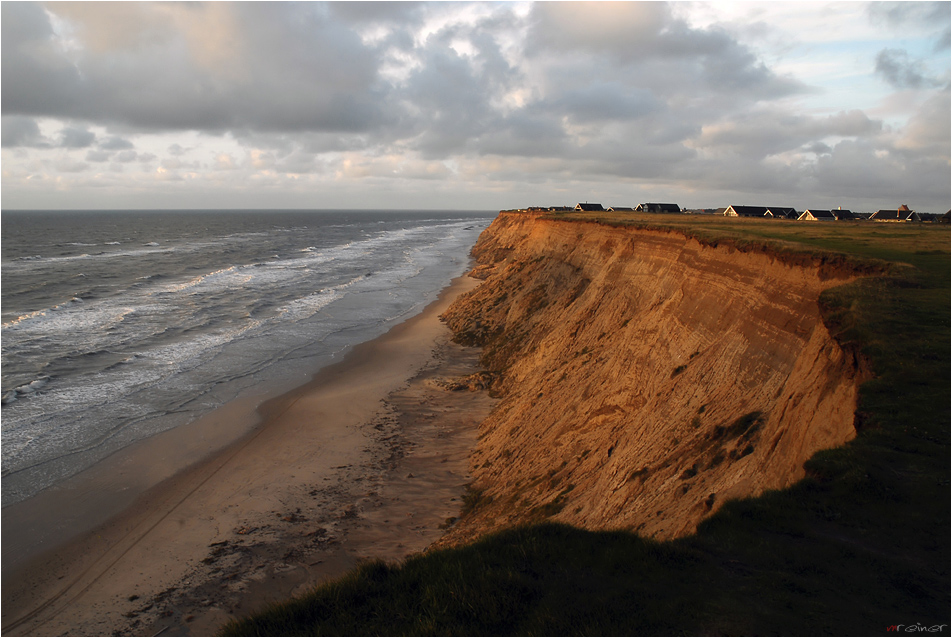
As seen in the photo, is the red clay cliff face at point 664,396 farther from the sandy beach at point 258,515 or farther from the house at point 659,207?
the house at point 659,207

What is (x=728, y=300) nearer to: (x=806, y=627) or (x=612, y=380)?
(x=612, y=380)

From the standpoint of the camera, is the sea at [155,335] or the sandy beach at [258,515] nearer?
the sandy beach at [258,515]

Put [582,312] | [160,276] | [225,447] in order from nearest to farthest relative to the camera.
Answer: [225,447], [582,312], [160,276]

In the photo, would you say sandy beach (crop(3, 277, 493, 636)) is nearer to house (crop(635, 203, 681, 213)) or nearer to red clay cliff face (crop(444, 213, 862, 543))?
red clay cliff face (crop(444, 213, 862, 543))

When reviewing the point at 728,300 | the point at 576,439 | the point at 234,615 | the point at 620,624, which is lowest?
the point at 234,615

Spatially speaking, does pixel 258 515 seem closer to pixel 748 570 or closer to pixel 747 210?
pixel 748 570

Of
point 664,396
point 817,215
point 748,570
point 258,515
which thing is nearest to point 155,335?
point 258,515

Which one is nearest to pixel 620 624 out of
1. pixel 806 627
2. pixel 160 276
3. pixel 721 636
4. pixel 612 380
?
pixel 721 636

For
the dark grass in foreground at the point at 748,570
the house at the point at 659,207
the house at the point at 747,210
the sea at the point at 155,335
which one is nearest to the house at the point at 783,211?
the house at the point at 747,210
